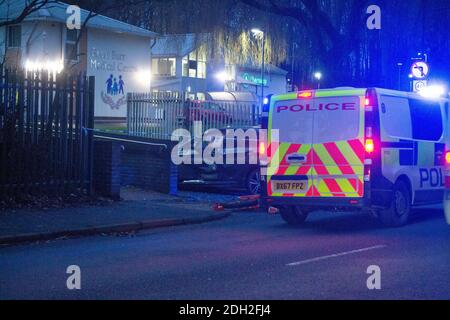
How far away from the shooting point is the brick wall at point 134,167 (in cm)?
1556

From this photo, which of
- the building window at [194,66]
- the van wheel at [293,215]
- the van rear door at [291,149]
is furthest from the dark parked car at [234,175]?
the building window at [194,66]

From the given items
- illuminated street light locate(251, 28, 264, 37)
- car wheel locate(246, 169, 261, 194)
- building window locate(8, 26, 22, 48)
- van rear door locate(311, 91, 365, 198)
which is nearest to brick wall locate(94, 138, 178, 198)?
car wheel locate(246, 169, 261, 194)

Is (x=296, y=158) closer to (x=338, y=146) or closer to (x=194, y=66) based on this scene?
(x=338, y=146)

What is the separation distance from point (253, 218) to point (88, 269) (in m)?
6.28

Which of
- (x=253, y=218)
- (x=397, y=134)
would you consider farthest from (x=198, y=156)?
(x=397, y=134)

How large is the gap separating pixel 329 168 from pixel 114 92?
26.1 meters

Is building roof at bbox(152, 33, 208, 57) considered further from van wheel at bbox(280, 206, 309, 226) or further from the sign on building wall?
van wheel at bbox(280, 206, 309, 226)

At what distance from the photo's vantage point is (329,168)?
1212 centimetres

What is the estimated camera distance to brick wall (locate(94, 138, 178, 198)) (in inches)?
613

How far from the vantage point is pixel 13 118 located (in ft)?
45.3

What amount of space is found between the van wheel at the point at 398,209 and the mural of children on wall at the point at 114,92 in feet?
83.1

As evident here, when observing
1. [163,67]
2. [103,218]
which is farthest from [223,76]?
[103,218]
